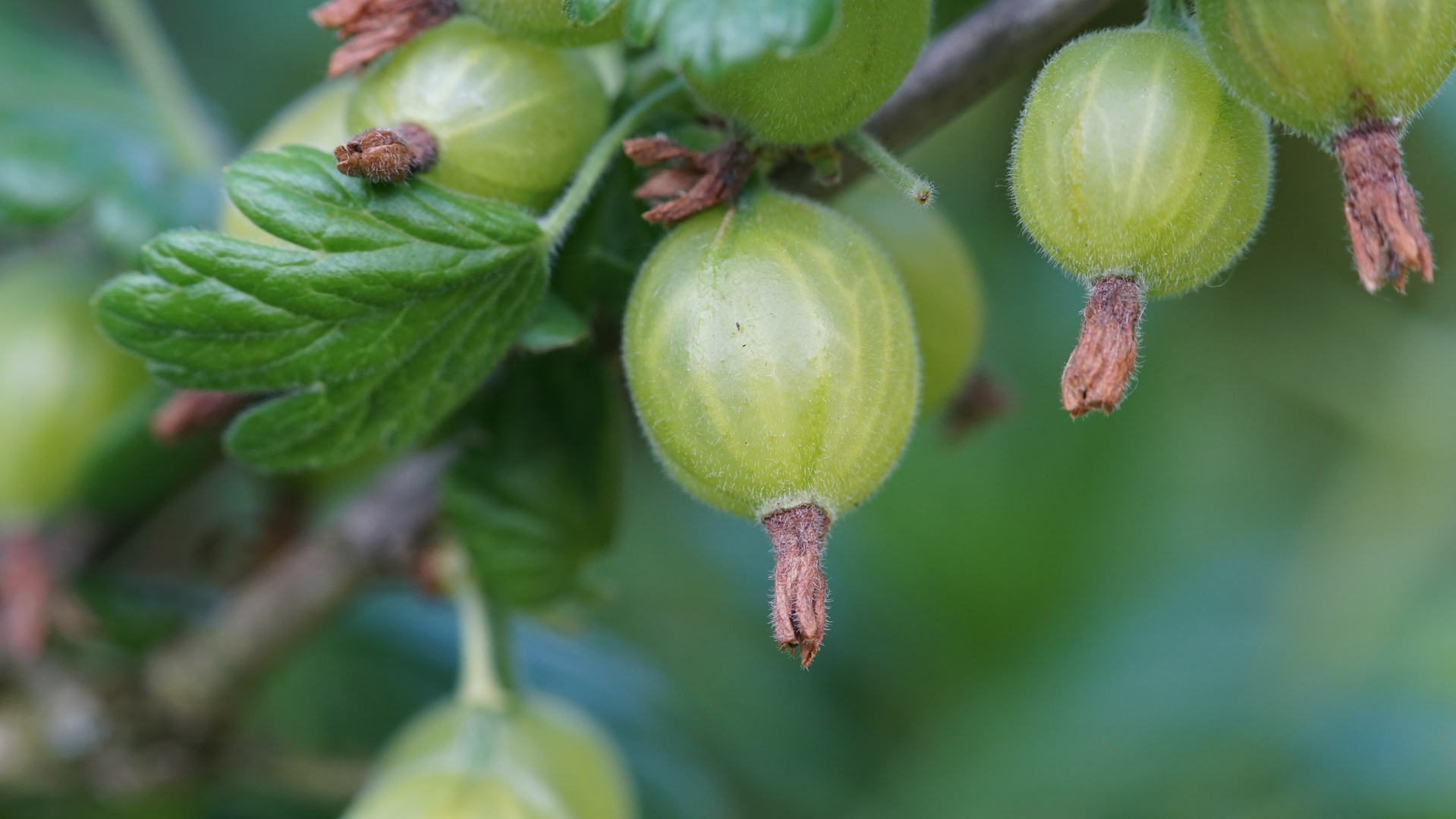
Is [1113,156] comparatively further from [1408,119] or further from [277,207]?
[277,207]

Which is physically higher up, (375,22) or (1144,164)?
(375,22)

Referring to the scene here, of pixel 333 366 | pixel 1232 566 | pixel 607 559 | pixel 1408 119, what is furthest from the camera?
pixel 607 559

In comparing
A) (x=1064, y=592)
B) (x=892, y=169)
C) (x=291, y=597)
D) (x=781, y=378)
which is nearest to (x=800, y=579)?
(x=781, y=378)

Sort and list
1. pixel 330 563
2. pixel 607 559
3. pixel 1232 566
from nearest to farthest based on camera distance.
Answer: pixel 330 563, pixel 1232 566, pixel 607 559

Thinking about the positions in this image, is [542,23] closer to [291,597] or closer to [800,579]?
[800,579]

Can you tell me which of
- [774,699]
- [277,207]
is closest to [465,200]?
[277,207]
